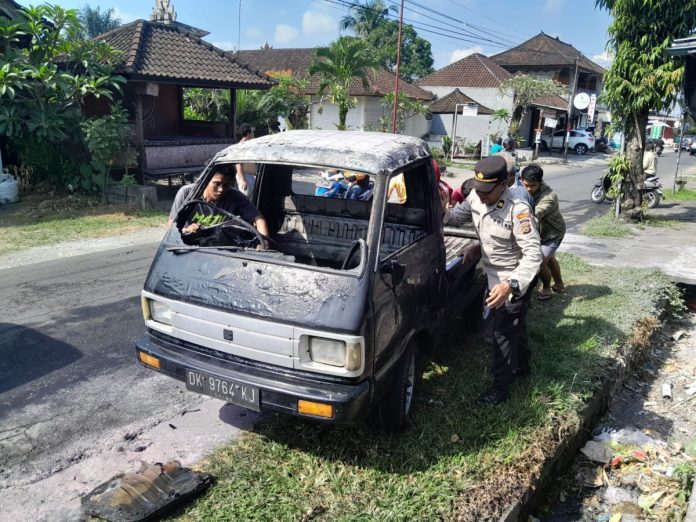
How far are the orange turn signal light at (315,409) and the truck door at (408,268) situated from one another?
0.39 metres

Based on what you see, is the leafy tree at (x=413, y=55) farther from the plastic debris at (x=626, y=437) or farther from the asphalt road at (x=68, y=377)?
the plastic debris at (x=626, y=437)

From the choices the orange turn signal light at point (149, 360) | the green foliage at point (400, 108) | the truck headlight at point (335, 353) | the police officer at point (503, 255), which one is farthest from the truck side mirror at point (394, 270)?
the green foliage at point (400, 108)

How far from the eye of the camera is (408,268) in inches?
146

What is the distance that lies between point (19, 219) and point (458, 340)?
9.13m

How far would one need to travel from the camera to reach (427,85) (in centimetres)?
4134

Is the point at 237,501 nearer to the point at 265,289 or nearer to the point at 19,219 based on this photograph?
the point at 265,289

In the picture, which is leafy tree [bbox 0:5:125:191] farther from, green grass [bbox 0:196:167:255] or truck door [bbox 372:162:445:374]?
truck door [bbox 372:162:445:374]

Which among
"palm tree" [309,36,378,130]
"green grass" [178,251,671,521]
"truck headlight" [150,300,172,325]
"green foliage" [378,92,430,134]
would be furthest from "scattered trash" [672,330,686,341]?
"green foliage" [378,92,430,134]

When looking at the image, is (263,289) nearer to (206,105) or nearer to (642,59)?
(642,59)

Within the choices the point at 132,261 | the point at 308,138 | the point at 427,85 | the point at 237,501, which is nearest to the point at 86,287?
the point at 132,261

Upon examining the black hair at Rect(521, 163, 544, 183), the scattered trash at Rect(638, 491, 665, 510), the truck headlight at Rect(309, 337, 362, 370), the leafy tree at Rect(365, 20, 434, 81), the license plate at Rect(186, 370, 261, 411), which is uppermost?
the leafy tree at Rect(365, 20, 434, 81)

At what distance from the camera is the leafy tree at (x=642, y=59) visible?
35.1ft

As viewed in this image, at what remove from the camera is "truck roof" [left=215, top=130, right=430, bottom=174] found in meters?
3.65

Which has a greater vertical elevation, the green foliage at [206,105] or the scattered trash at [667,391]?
the green foliage at [206,105]
